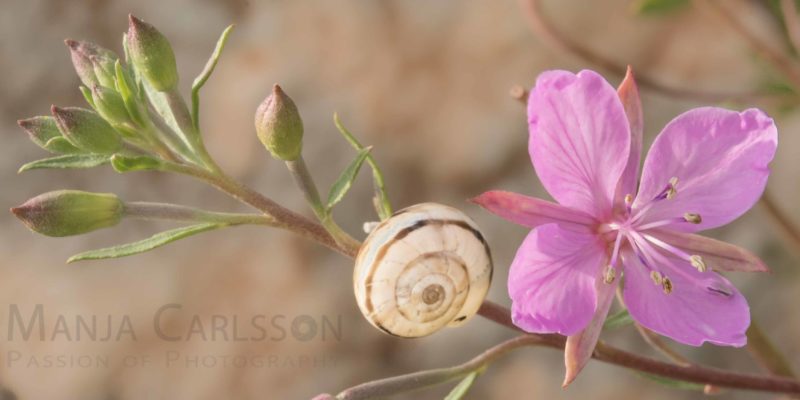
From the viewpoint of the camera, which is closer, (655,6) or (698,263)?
(698,263)

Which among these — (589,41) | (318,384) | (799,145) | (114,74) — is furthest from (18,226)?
(799,145)

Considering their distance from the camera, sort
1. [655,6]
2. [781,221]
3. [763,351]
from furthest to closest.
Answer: [655,6] → [781,221] → [763,351]

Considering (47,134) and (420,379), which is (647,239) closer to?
(420,379)

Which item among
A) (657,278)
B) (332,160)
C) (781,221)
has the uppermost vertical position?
(657,278)

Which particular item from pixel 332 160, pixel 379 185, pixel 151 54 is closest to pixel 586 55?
pixel 332 160

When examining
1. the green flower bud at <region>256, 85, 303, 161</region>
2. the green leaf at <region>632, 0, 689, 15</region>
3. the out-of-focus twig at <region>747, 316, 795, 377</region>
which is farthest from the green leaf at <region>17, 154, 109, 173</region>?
the green leaf at <region>632, 0, 689, 15</region>

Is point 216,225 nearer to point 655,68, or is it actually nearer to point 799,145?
point 655,68

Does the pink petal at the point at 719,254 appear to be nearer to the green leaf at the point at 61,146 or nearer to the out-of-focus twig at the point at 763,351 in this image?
the out-of-focus twig at the point at 763,351
